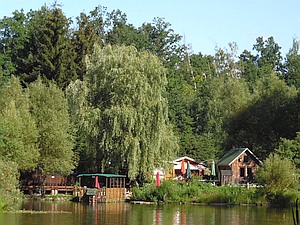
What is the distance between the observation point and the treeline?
4981 centimetres

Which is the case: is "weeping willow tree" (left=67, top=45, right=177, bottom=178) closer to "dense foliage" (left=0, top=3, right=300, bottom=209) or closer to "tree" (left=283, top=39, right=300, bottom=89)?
"dense foliage" (left=0, top=3, right=300, bottom=209)

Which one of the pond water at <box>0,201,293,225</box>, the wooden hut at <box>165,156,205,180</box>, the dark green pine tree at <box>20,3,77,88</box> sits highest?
the dark green pine tree at <box>20,3,77,88</box>

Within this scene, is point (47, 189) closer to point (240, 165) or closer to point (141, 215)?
point (141, 215)

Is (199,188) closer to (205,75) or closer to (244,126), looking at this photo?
(244,126)

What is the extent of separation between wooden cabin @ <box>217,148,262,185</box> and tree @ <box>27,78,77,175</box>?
14.8 meters

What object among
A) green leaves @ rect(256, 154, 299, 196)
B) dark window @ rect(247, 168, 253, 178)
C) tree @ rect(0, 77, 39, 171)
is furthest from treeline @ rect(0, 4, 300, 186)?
green leaves @ rect(256, 154, 299, 196)

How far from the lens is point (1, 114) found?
155 feet

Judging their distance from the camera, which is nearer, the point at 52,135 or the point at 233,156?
the point at 52,135

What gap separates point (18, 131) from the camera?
156ft

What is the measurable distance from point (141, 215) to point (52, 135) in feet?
53.5

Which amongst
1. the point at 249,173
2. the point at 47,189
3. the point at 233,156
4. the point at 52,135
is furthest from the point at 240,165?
the point at 52,135

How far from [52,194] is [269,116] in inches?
918

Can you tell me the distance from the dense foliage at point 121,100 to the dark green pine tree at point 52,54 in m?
0.12

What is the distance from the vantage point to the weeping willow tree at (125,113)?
49406 mm
